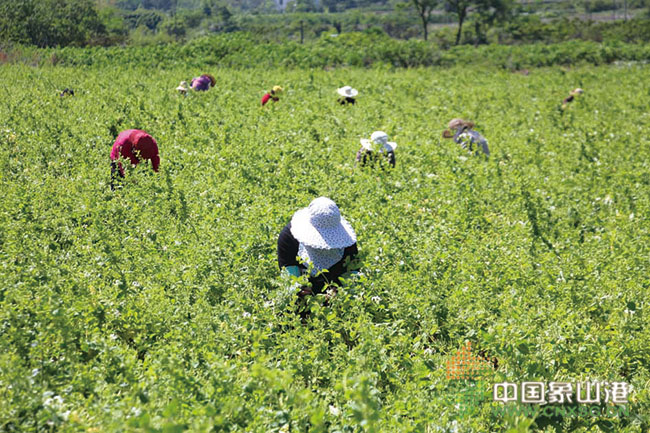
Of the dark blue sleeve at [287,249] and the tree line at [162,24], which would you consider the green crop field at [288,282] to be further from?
the tree line at [162,24]

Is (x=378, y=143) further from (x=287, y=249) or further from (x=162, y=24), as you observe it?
(x=162, y=24)

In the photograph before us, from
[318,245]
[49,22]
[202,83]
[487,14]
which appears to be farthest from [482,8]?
[318,245]

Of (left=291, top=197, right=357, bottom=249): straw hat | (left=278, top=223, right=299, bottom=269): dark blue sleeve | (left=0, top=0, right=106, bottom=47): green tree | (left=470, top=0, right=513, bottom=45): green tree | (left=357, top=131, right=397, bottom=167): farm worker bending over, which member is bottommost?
(left=470, top=0, right=513, bottom=45): green tree

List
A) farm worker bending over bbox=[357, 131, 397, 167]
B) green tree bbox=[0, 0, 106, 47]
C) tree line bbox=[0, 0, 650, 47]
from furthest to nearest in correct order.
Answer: tree line bbox=[0, 0, 650, 47] → green tree bbox=[0, 0, 106, 47] → farm worker bending over bbox=[357, 131, 397, 167]

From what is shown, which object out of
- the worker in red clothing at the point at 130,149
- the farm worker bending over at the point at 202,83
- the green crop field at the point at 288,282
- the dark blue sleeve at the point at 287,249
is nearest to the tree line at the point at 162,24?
the farm worker bending over at the point at 202,83

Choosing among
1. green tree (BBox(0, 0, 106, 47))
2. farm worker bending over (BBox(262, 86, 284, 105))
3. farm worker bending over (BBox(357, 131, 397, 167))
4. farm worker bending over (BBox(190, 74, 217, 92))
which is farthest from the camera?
green tree (BBox(0, 0, 106, 47))

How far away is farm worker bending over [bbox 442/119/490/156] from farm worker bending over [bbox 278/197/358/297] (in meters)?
5.66

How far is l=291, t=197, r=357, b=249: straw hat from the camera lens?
158 inches

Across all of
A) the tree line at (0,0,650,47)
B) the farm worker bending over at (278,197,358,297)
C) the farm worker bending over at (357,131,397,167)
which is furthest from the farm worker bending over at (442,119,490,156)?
the tree line at (0,0,650,47)

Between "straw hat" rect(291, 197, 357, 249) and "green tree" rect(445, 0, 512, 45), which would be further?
"green tree" rect(445, 0, 512, 45)

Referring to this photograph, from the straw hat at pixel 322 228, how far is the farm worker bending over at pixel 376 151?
3.90m

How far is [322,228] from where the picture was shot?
4.08 meters

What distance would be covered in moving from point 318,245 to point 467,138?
20.3 feet

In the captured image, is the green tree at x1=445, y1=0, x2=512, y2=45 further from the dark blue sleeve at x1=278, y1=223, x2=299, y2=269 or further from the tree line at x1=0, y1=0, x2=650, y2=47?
the dark blue sleeve at x1=278, y1=223, x2=299, y2=269
